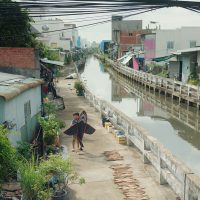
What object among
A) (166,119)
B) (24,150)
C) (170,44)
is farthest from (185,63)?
(24,150)

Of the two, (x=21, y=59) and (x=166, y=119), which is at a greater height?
(x=21, y=59)

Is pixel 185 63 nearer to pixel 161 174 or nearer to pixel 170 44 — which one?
pixel 170 44

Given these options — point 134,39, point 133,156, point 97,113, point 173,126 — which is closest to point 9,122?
point 133,156

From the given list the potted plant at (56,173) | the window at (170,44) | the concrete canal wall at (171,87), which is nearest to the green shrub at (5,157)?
the potted plant at (56,173)

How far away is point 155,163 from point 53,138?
3.87 metres

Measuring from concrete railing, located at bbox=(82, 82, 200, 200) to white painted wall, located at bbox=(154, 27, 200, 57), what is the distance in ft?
118

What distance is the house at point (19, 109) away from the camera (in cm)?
943

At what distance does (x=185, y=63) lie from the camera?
34.7 meters

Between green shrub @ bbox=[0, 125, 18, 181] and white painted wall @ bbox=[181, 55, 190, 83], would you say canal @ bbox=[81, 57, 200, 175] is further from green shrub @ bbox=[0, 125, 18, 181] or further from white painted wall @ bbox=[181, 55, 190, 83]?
green shrub @ bbox=[0, 125, 18, 181]

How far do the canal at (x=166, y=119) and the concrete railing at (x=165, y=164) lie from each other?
3.46 m

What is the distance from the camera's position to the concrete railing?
655cm

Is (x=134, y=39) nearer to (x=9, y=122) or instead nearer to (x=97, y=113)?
(x=97, y=113)

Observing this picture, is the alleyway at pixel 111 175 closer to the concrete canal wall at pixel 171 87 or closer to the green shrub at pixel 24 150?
the green shrub at pixel 24 150

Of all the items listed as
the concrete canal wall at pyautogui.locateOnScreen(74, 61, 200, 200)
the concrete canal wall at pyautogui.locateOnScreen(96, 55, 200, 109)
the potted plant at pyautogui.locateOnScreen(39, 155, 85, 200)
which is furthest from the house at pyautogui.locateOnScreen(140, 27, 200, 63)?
the potted plant at pyautogui.locateOnScreen(39, 155, 85, 200)
